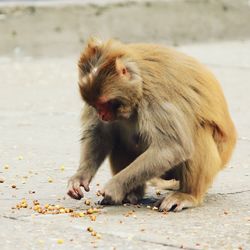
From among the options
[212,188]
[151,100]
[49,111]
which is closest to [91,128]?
[151,100]

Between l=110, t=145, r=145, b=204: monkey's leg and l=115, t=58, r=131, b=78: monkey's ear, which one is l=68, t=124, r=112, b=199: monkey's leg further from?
l=115, t=58, r=131, b=78: monkey's ear

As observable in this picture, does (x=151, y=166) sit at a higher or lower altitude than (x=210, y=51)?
higher

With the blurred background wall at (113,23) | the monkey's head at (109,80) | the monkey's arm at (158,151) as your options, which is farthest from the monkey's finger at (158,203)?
the blurred background wall at (113,23)

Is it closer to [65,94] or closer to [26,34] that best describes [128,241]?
[65,94]

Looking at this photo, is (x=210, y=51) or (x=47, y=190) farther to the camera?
(x=210, y=51)

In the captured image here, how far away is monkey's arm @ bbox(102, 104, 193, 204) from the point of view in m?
5.66

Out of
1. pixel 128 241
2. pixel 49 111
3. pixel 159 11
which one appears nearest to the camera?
pixel 128 241

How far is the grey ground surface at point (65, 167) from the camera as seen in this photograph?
5082mm

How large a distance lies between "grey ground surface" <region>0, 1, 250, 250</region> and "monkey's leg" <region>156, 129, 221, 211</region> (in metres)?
0.08

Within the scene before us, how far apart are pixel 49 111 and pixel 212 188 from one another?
3.30 meters

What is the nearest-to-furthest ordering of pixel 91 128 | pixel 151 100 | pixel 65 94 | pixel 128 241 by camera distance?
pixel 128 241 → pixel 151 100 → pixel 91 128 → pixel 65 94

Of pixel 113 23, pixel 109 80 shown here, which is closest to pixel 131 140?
pixel 109 80

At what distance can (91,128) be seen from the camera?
6070 millimetres

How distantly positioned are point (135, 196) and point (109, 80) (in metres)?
0.86
